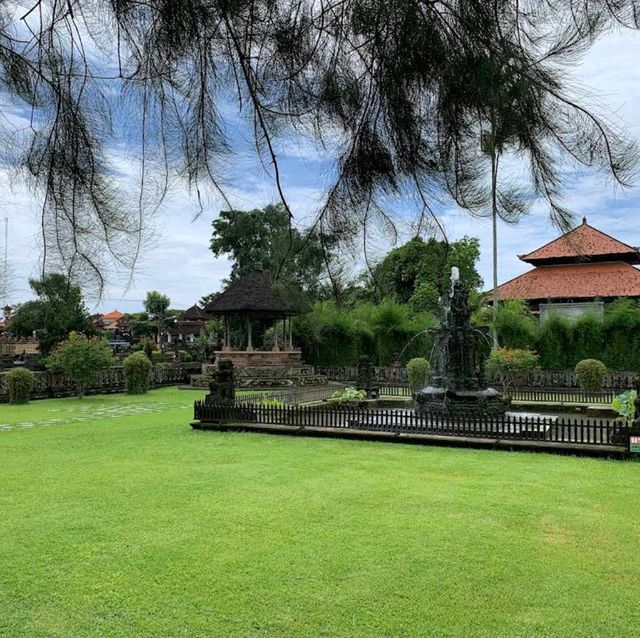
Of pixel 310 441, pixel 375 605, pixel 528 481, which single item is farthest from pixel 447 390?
pixel 375 605

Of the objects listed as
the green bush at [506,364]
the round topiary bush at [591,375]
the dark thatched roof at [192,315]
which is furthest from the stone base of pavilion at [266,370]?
the dark thatched roof at [192,315]

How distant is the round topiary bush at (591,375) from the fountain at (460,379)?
671 centimetres

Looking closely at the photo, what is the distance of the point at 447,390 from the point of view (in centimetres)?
1392

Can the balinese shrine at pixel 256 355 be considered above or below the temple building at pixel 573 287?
below

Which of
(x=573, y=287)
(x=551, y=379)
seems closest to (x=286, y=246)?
(x=551, y=379)

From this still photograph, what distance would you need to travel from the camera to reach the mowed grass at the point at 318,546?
11.9ft

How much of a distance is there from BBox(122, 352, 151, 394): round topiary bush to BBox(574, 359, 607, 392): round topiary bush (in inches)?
593

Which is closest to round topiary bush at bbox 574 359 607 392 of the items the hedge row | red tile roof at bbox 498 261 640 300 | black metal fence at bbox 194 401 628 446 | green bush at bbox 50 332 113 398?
the hedge row

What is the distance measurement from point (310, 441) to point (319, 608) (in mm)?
7223

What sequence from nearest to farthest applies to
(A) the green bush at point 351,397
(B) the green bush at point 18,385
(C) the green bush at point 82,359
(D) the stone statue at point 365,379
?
1. (A) the green bush at point 351,397
2. (B) the green bush at point 18,385
3. (D) the stone statue at point 365,379
4. (C) the green bush at point 82,359

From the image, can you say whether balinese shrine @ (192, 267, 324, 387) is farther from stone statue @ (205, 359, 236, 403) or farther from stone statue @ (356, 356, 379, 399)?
stone statue @ (205, 359, 236, 403)

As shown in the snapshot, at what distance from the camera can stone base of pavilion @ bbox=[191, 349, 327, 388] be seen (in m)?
25.0

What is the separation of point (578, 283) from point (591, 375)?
768 cm

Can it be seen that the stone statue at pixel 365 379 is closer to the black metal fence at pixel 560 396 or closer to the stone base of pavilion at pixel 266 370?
the black metal fence at pixel 560 396
